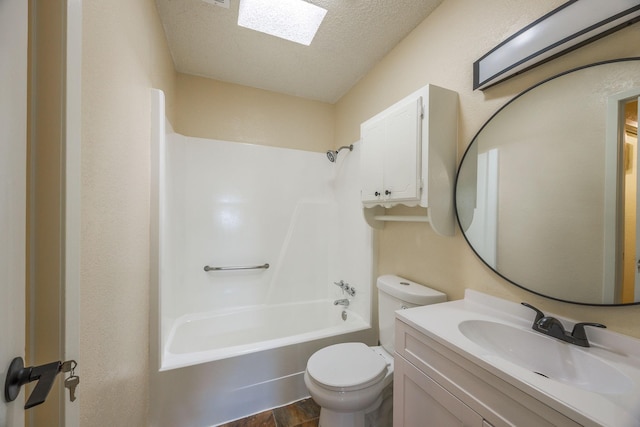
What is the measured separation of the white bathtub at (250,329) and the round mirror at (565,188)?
4.20ft

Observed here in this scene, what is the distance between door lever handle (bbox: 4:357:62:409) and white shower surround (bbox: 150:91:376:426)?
0.97 metres

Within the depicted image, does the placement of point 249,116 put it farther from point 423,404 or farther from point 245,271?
point 423,404

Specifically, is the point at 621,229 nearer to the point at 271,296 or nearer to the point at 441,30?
the point at 441,30

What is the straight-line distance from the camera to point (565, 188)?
91cm

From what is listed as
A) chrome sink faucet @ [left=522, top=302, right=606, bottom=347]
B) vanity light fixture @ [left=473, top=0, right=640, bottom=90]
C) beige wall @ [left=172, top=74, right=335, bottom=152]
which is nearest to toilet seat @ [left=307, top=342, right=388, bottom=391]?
chrome sink faucet @ [left=522, top=302, right=606, bottom=347]

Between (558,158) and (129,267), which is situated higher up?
(558,158)

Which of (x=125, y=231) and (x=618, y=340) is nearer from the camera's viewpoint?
(x=618, y=340)

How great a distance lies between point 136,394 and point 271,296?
1.30 metres

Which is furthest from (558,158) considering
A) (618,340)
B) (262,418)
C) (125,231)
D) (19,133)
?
(262,418)

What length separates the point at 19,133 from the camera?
0.50 meters

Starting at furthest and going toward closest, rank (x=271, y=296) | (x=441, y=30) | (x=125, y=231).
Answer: (x=271, y=296) < (x=441, y=30) < (x=125, y=231)

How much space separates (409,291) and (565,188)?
2.77 ft

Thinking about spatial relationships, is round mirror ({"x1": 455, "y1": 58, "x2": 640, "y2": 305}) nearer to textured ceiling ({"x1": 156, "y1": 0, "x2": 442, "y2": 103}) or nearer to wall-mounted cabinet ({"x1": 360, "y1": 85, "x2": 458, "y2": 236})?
wall-mounted cabinet ({"x1": 360, "y1": 85, "x2": 458, "y2": 236})

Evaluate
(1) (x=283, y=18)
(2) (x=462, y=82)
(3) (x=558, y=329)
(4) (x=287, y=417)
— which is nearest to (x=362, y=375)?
(4) (x=287, y=417)
